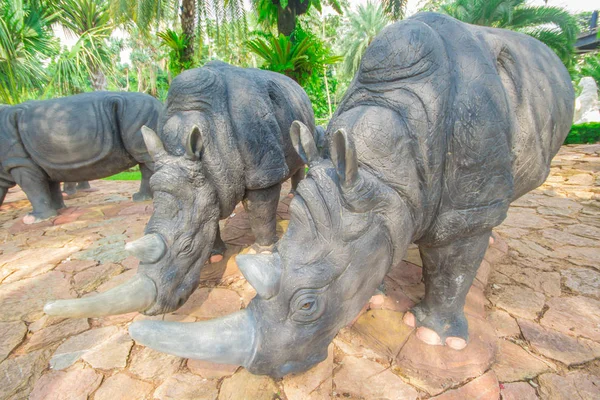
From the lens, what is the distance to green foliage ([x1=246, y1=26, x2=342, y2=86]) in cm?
722

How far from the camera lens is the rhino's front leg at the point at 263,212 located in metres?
3.42

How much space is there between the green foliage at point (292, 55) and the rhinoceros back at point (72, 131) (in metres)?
3.54

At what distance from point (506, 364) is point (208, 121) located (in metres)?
3.08

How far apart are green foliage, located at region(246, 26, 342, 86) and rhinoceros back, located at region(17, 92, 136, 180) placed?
354 centimetres

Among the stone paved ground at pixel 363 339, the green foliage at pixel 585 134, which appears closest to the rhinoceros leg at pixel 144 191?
the stone paved ground at pixel 363 339

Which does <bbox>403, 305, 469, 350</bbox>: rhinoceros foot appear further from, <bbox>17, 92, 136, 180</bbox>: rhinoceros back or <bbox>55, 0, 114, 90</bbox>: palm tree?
<bbox>55, 0, 114, 90</bbox>: palm tree

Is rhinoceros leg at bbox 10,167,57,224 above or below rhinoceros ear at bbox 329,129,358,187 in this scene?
below

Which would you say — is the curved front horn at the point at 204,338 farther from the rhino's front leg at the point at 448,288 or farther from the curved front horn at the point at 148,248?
the rhino's front leg at the point at 448,288

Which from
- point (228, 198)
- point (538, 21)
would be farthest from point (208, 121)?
point (538, 21)

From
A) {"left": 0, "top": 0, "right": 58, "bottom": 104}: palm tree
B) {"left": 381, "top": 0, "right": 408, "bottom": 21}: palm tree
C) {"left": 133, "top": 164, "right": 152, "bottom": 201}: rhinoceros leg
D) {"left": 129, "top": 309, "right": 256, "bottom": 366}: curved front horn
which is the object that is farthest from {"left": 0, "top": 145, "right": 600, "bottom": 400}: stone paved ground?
{"left": 0, "top": 0, "right": 58, "bottom": 104}: palm tree

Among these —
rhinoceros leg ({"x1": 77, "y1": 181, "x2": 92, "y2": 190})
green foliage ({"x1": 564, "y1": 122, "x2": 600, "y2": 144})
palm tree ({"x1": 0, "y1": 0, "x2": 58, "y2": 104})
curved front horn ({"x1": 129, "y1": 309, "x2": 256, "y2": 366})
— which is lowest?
green foliage ({"x1": 564, "y1": 122, "x2": 600, "y2": 144})

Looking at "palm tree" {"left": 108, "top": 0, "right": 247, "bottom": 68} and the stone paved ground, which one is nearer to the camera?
the stone paved ground

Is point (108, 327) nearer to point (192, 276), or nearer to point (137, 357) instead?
point (137, 357)

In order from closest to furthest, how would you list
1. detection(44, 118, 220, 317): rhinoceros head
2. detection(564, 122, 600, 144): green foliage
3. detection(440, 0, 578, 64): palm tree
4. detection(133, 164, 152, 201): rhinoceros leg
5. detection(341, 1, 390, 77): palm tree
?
detection(44, 118, 220, 317): rhinoceros head, detection(133, 164, 152, 201): rhinoceros leg, detection(564, 122, 600, 144): green foliage, detection(440, 0, 578, 64): palm tree, detection(341, 1, 390, 77): palm tree
